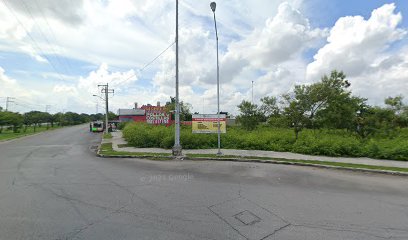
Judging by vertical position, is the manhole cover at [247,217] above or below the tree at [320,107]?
below

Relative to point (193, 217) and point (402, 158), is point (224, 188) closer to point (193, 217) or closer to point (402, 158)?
point (193, 217)

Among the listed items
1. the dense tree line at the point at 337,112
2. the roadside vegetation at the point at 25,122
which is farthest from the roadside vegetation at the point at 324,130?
the roadside vegetation at the point at 25,122

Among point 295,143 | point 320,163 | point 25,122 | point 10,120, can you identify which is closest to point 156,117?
point 295,143

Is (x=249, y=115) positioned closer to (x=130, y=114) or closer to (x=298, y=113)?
(x=298, y=113)

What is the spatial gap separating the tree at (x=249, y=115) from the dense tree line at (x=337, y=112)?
8.29 m

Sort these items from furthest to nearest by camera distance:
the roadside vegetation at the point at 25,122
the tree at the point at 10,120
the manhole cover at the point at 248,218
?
1. the tree at the point at 10,120
2. the roadside vegetation at the point at 25,122
3. the manhole cover at the point at 248,218

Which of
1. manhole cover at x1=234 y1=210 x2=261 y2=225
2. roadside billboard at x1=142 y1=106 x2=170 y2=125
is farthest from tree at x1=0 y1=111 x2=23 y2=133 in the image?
manhole cover at x1=234 y1=210 x2=261 y2=225

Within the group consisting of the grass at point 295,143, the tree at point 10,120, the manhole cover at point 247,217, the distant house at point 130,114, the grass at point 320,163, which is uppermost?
the distant house at point 130,114

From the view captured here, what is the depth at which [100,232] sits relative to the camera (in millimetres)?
3859

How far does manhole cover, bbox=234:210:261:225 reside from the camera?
436cm

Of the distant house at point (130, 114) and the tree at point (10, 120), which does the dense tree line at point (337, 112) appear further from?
the distant house at point (130, 114)

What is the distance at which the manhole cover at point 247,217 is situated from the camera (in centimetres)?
436

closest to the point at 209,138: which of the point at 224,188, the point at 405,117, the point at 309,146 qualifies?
the point at 309,146

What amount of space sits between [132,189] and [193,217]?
267 cm
